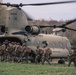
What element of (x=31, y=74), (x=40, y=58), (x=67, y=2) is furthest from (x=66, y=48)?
(x=67, y=2)

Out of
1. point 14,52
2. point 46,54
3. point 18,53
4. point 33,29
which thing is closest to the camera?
point 46,54

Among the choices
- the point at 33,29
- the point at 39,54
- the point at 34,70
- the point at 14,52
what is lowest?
the point at 39,54

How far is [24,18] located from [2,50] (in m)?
3.69

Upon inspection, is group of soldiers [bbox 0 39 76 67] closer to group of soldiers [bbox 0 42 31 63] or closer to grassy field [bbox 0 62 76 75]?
group of soldiers [bbox 0 42 31 63]

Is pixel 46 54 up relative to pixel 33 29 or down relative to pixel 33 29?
down

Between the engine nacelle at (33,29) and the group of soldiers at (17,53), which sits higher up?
the engine nacelle at (33,29)

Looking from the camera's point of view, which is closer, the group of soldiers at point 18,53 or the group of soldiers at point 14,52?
the group of soldiers at point 18,53

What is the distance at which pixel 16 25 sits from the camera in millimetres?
29203

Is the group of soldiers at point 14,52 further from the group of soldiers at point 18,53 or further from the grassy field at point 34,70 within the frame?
the grassy field at point 34,70

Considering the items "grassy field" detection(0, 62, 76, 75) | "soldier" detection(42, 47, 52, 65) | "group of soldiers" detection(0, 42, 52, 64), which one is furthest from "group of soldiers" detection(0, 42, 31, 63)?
"grassy field" detection(0, 62, 76, 75)

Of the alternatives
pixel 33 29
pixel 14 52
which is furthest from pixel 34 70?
pixel 33 29

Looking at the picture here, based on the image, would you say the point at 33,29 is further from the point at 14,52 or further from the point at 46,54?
the point at 46,54

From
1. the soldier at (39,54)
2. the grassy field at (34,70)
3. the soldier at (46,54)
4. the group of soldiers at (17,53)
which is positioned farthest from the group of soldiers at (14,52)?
the grassy field at (34,70)

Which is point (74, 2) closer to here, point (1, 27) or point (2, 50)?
point (2, 50)
